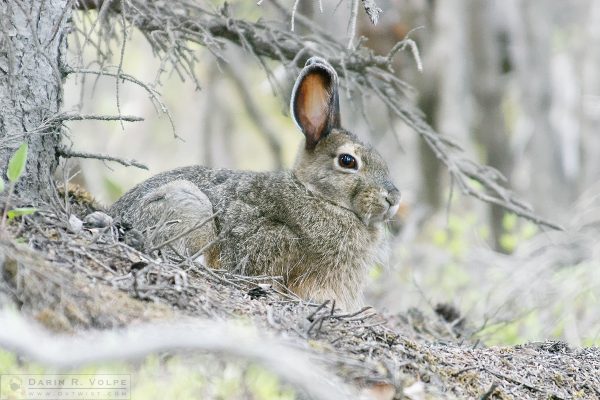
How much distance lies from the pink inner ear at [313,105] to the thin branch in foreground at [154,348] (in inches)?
127

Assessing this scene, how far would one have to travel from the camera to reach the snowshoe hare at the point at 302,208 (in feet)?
21.1

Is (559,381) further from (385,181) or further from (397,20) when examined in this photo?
(397,20)

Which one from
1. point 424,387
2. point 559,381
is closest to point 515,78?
point 559,381

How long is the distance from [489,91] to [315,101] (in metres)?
8.14

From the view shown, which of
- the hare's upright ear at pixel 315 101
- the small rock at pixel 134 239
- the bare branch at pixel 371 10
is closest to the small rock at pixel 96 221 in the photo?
the small rock at pixel 134 239

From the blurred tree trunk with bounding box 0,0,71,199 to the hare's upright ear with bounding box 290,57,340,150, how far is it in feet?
5.81

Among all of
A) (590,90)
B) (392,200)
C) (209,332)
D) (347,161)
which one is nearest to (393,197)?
(392,200)

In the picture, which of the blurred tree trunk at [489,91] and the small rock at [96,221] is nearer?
the small rock at [96,221]

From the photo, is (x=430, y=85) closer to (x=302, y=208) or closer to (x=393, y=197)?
(x=393, y=197)

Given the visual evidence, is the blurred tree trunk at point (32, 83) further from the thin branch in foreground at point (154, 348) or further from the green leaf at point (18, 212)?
the thin branch in foreground at point (154, 348)

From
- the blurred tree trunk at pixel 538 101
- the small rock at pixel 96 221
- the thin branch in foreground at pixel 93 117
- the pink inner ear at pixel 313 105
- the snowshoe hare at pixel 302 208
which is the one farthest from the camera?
the blurred tree trunk at pixel 538 101

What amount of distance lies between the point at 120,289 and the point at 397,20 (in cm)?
788

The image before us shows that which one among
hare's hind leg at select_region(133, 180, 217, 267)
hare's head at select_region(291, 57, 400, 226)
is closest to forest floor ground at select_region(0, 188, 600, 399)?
hare's hind leg at select_region(133, 180, 217, 267)

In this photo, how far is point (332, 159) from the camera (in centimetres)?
696
